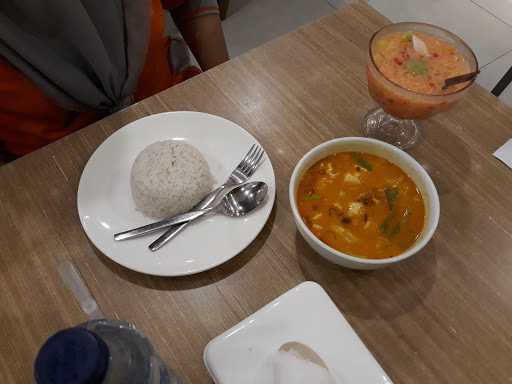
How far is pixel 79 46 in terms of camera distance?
37.3 inches

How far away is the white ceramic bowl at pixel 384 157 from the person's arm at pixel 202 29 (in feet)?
2.43

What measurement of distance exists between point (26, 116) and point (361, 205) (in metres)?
0.80

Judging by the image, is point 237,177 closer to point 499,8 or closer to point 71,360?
point 71,360

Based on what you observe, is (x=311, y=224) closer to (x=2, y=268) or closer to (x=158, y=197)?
(x=158, y=197)

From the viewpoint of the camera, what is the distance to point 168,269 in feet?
2.27

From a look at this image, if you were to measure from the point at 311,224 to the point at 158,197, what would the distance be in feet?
0.90

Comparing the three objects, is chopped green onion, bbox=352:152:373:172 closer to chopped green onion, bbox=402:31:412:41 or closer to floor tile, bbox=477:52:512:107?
chopped green onion, bbox=402:31:412:41

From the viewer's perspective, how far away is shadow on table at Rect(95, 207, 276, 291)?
714 millimetres

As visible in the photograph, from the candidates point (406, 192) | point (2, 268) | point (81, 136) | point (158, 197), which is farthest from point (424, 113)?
point (2, 268)

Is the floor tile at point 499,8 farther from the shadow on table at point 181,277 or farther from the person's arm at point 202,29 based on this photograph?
the shadow on table at point 181,277

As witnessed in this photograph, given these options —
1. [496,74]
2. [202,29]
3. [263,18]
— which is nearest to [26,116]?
[202,29]

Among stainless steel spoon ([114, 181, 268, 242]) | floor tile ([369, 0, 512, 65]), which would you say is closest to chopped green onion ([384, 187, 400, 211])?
stainless steel spoon ([114, 181, 268, 242])

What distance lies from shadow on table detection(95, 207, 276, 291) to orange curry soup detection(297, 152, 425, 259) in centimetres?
14

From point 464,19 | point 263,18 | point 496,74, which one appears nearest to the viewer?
point 496,74
